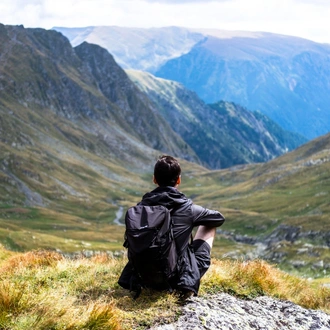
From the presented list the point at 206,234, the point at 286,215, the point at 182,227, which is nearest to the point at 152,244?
the point at 182,227

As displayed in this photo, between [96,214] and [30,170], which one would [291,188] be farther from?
[30,170]

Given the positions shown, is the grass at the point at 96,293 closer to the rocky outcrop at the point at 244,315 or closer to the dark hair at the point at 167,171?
the rocky outcrop at the point at 244,315

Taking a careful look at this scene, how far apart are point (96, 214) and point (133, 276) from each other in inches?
5832

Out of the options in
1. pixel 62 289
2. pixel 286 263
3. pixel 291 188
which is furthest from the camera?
pixel 291 188

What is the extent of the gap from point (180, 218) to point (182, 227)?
21 cm

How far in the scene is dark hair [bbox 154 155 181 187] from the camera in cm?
995

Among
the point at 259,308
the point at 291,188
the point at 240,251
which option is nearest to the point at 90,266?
the point at 259,308

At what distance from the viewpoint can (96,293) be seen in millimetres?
10188

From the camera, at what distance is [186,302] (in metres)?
9.56

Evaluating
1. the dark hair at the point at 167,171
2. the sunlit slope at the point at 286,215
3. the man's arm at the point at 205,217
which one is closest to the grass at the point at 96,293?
the man's arm at the point at 205,217

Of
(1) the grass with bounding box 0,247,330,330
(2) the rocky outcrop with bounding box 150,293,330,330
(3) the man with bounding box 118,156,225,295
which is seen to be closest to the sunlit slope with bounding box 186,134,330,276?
(1) the grass with bounding box 0,247,330,330

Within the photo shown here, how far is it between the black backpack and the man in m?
0.29

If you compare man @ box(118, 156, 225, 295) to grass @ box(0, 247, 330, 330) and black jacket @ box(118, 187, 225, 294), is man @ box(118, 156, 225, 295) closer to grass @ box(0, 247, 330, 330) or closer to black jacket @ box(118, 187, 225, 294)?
black jacket @ box(118, 187, 225, 294)

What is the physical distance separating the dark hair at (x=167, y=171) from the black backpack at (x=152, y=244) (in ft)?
2.87
